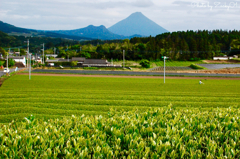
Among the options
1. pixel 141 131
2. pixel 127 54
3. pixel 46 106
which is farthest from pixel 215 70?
pixel 141 131

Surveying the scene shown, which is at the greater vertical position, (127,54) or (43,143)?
(127,54)

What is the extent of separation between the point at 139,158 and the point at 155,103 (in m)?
8.96

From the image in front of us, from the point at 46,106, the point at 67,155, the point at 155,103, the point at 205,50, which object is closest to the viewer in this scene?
the point at 67,155

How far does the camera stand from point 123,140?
4.30m

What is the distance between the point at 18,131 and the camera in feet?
14.9

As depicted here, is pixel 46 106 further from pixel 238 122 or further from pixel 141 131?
pixel 238 122

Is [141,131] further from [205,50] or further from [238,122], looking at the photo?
[205,50]

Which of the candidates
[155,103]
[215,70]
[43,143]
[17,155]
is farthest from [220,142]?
[215,70]

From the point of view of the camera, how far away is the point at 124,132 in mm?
4781

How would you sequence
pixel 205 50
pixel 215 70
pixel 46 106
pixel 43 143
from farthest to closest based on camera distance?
pixel 205 50 → pixel 215 70 → pixel 46 106 → pixel 43 143

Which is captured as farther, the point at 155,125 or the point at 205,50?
the point at 205,50

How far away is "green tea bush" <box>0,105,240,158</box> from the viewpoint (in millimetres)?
3781

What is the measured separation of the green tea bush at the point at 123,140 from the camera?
149 inches

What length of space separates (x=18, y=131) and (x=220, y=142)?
417cm
